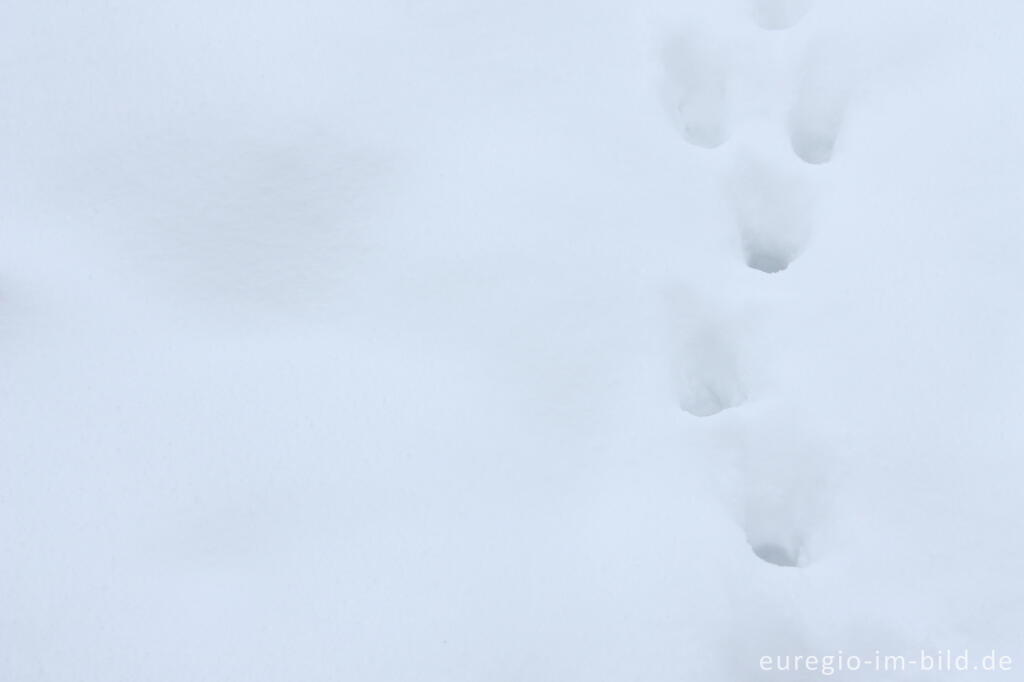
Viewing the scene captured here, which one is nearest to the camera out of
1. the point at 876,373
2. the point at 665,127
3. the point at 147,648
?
the point at 147,648

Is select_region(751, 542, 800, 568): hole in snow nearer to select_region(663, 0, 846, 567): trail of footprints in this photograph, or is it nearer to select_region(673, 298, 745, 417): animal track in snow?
select_region(663, 0, 846, 567): trail of footprints

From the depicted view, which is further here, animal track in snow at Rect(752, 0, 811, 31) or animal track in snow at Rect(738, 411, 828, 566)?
animal track in snow at Rect(752, 0, 811, 31)

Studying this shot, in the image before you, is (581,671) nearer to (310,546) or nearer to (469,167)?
(310,546)

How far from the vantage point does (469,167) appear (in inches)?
73.4

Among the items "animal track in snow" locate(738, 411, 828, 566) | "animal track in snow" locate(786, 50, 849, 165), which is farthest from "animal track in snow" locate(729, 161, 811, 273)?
"animal track in snow" locate(738, 411, 828, 566)

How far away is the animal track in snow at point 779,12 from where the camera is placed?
6.86 ft

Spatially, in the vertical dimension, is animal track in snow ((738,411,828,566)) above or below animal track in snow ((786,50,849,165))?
below

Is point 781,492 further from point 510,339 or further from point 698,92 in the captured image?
point 698,92

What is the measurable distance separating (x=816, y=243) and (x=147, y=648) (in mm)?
1279

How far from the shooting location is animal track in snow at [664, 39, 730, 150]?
1.98 metres

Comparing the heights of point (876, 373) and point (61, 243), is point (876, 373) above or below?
below

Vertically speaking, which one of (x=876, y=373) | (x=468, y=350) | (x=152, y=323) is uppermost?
(x=152, y=323)

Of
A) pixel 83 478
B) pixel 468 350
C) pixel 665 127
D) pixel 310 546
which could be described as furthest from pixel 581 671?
pixel 665 127

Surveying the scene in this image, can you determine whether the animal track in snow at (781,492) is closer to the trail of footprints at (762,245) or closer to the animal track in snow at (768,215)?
the trail of footprints at (762,245)
